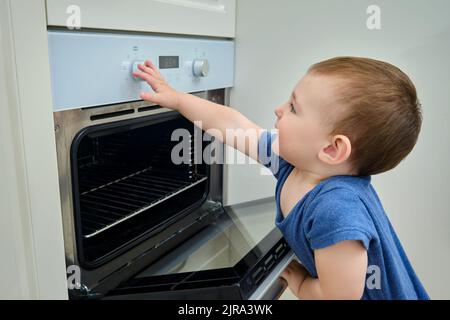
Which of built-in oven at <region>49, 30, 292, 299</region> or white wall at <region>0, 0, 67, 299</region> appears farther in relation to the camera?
built-in oven at <region>49, 30, 292, 299</region>

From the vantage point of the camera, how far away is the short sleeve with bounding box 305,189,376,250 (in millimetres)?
553

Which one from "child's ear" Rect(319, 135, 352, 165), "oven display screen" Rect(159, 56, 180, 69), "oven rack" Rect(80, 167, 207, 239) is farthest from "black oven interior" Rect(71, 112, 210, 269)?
"child's ear" Rect(319, 135, 352, 165)

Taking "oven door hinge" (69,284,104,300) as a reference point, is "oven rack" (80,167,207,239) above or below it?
above

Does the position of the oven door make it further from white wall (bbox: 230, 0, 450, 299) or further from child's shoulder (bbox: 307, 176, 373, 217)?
white wall (bbox: 230, 0, 450, 299)

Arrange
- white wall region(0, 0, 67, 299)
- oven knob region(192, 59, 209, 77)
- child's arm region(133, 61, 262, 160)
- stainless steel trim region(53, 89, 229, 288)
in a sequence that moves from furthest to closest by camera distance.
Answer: oven knob region(192, 59, 209, 77), child's arm region(133, 61, 262, 160), stainless steel trim region(53, 89, 229, 288), white wall region(0, 0, 67, 299)

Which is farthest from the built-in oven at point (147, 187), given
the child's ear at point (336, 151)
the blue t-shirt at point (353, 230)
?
the child's ear at point (336, 151)

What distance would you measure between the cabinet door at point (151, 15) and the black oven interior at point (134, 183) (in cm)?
17

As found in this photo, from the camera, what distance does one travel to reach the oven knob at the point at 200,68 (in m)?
0.84

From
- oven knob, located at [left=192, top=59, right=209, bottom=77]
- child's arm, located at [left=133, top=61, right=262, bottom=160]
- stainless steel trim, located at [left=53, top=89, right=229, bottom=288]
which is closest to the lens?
stainless steel trim, located at [left=53, top=89, right=229, bottom=288]

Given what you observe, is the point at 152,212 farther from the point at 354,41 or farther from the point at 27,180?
the point at 354,41

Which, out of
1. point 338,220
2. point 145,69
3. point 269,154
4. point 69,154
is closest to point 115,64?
point 145,69

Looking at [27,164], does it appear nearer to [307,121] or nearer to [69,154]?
[69,154]

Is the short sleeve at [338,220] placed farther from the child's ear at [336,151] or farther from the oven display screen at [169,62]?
the oven display screen at [169,62]

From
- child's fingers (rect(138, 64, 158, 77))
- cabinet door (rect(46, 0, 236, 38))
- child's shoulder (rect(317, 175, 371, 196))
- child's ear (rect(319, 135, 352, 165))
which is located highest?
cabinet door (rect(46, 0, 236, 38))
